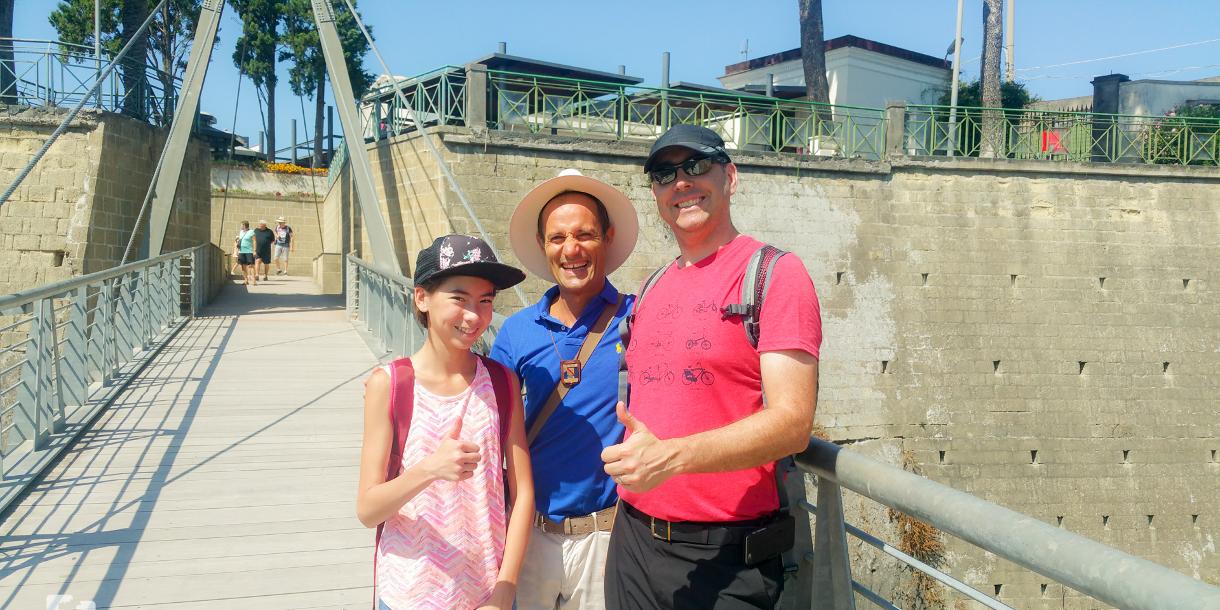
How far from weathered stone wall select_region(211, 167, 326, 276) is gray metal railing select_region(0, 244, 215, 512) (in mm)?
17212

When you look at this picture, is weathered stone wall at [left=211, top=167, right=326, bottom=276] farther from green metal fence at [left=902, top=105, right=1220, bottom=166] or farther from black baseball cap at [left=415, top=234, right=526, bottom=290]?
black baseball cap at [left=415, top=234, right=526, bottom=290]

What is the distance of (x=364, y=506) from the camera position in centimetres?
191

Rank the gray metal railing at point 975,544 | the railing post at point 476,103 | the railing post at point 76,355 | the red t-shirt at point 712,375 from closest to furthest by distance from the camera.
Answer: the gray metal railing at point 975,544 < the red t-shirt at point 712,375 < the railing post at point 76,355 < the railing post at point 476,103

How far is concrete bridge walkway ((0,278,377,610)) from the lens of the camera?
3459mm

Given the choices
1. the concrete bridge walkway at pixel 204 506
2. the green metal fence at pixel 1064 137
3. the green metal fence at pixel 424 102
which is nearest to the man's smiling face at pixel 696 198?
the concrete bridge walkway at pixel 204 506

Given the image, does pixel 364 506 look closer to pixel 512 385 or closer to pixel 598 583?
pixel 512 385

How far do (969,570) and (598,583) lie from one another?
39.5 ft

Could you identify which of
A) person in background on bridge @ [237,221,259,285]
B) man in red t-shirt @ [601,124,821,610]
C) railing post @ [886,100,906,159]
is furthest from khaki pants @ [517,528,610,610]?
person in background on bridge @ [237,221,259,285]

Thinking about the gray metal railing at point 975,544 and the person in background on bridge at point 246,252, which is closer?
the gray metal railing at point 975,544

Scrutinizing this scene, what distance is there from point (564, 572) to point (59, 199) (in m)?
13.9

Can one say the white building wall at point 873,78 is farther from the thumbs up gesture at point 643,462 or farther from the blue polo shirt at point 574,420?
the thumbs up gesture at point 643,462

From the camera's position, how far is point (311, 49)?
3138cm

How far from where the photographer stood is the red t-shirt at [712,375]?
1.75m

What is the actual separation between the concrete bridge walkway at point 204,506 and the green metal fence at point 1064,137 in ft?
33.4
